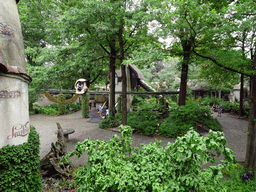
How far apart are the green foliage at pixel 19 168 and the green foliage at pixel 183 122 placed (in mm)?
7574

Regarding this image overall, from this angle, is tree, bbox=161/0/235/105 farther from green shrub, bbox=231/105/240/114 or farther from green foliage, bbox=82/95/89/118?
green shrub, bbox=231/105/240/114

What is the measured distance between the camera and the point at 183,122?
1025cm

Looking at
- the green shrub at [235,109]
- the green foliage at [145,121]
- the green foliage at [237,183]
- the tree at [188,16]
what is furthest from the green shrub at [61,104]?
the green shrub at [235,109]

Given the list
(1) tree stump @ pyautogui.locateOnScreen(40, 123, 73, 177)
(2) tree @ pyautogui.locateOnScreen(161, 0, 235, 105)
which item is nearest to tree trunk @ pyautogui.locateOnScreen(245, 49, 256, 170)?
(2) tree @ pyautogui.locateOnScreen(161, 0, 235, 105)

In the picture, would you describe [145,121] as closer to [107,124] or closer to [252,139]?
[107,124]

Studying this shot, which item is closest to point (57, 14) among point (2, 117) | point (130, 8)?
point (130, 8)

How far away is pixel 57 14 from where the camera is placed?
11578 millimetres

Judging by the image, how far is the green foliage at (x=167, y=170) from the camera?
2.03 meters

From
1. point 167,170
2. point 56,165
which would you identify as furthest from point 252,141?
point 56,165

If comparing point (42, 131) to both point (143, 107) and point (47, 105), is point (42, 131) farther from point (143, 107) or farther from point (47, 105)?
point (47, 105)

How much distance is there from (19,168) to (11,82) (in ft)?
7.06

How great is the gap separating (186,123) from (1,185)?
9652 millimetres

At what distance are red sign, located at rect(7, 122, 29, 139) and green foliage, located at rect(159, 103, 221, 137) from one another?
310 inches

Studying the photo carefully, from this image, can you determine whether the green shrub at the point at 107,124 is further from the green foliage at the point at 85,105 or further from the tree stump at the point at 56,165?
the tree stump at the point at 56,165
